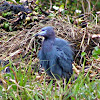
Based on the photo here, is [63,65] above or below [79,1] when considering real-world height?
below

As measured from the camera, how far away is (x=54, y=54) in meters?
4.29

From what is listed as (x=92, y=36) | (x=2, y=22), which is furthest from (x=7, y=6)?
(x=92, y=36)

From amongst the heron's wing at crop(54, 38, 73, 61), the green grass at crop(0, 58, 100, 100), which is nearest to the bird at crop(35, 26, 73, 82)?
the heron's wing at crop(54, 38, 73, 61)

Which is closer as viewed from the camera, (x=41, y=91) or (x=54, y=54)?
(x=41, y=91)

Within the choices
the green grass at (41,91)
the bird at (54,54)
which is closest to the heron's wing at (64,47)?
the bird at (54,54)

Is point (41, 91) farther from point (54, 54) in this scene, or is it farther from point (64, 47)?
point (64, 47)

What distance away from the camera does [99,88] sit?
316cm

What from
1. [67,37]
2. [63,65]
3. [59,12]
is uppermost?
[59,12]

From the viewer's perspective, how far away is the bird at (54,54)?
4.30 m

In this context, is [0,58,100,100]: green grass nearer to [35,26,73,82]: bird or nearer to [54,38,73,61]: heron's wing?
[35,26,73,82]: bird

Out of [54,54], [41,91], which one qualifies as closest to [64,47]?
[54,54]

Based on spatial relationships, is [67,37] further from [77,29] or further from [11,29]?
[11,29]

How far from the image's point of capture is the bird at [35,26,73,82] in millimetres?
4305

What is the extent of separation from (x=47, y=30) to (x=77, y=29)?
102cm
